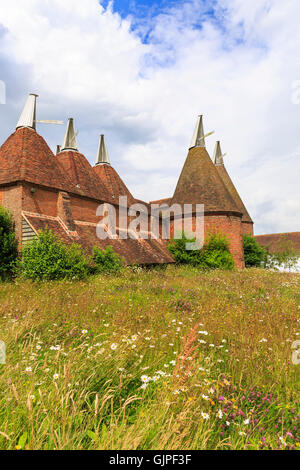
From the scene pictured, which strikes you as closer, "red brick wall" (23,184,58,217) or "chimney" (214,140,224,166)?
"red brick wall" (23,184,58,217)

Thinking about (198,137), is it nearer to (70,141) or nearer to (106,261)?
(70,141)

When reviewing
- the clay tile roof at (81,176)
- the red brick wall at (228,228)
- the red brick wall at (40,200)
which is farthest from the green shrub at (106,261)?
the red brick wall at (228,228)

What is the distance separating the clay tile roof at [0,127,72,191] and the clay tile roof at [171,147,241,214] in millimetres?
10138

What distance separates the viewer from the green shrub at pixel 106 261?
1296 cm

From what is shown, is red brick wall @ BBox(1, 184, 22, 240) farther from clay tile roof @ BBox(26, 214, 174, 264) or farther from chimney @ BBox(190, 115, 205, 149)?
chimney @ BBox(190, 115, 205, 149)

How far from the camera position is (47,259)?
11.2 meters

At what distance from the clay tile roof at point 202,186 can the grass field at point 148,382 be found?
16066 millimetres

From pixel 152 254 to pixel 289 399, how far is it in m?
15.5

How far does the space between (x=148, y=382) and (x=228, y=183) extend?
28901mm

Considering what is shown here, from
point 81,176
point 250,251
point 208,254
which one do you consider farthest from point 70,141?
point 250,251

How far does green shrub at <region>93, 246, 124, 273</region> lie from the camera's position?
13.0 meters

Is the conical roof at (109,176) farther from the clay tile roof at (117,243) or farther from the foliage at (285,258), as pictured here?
the foliage at (285,258)

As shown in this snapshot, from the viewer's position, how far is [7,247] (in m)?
12.2

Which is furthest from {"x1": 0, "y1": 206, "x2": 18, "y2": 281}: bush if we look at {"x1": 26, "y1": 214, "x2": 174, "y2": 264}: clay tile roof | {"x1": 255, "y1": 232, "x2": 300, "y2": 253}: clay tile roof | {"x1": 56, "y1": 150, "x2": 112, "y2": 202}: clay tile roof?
{"x1": 255, "y1": 232, "x2": 300, "y2": 253}: clay tile roof
